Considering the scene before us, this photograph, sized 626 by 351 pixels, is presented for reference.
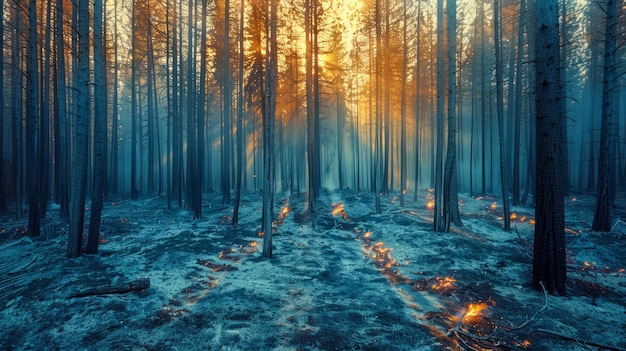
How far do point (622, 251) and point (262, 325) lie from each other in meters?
11.0

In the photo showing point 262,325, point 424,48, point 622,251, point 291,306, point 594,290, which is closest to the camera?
point 262,325

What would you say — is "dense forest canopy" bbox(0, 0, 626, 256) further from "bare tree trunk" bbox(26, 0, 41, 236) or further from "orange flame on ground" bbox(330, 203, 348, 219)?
"orange flame on ground" bbox(330, 203, 348, 219)

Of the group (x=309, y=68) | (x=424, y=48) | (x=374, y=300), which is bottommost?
(x=374, y=300)

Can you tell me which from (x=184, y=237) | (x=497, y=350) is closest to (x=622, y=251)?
(x=497, y=350)

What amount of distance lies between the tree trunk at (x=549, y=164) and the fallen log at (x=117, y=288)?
28.3 feet

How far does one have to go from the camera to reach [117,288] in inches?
216

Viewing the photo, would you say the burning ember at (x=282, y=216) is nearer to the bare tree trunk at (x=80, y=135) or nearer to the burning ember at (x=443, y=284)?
the bare tree trunk at (x=80, y=135)

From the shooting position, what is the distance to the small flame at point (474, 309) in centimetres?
485

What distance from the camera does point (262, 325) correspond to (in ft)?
14.8

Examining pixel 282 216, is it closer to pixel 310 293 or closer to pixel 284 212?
pixel 284 212

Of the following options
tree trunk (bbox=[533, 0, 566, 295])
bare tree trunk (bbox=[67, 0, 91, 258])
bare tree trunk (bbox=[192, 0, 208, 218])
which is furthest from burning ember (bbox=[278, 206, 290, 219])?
tree trunk (bbox=[533, 0, 566, 295])

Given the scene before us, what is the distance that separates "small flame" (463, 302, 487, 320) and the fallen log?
6.46m

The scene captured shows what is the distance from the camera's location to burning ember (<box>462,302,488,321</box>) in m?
4.79

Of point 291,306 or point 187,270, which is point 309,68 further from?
point 291,306
